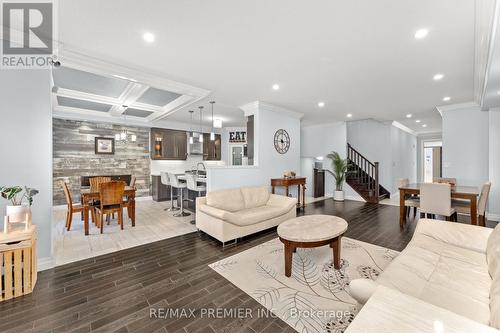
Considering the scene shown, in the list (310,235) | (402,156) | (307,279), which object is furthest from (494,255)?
(402,156)

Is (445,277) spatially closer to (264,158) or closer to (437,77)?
(437,77)

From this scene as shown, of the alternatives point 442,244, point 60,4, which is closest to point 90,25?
point 60,4

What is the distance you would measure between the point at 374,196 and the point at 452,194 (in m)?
3.08

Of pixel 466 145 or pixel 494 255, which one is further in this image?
pixel 466 145

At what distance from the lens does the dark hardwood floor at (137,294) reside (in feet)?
5.72

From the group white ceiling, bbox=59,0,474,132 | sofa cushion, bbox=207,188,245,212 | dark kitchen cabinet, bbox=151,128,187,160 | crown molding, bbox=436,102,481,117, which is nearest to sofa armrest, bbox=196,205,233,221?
sofa cushion, bbox=207,188,245,212

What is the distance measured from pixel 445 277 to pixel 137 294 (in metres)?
2.77

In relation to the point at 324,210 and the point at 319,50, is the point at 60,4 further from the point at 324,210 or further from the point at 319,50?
the point at 324,210

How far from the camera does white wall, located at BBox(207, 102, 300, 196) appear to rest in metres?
4.62

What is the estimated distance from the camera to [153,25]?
2270 mm

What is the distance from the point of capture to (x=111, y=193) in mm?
4035

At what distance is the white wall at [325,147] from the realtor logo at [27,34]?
23.3ft

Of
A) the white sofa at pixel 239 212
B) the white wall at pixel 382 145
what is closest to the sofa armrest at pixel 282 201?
the white sofa at pixel 239 212

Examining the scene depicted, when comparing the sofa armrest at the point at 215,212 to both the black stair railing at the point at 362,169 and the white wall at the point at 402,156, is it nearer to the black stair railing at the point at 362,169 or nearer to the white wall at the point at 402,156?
the black stair railing at the point at 362,169
